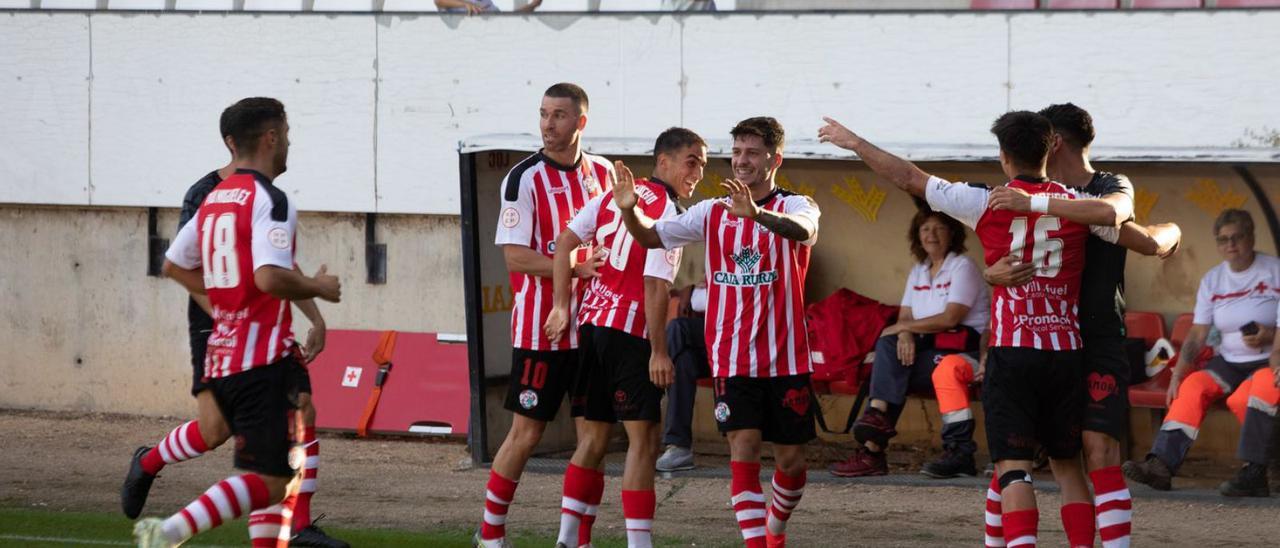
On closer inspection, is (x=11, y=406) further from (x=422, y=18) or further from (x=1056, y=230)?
(x=1056, y=230)

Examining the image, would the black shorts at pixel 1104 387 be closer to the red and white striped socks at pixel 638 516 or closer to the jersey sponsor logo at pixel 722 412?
the jersey sponsor logo at pixel 722 412

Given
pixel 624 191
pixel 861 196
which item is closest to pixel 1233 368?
pixel 861 196

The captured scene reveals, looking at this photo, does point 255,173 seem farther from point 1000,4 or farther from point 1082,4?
point 1082,4

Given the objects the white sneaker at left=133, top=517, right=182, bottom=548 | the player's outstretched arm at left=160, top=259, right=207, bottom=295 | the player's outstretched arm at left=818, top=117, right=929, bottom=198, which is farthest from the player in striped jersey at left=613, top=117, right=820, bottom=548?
the white sneaker at left=133, top=517, right=182, bottom=548

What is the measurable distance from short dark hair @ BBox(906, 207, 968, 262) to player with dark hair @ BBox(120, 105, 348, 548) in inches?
180

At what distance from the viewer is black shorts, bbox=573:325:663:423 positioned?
275 inches

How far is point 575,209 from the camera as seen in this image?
7.40 meters

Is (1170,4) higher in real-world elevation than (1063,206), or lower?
higher

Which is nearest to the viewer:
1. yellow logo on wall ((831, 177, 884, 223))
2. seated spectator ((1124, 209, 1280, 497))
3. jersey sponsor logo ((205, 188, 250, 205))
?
jersey sponsor logo ((205, 188, 250, 205))

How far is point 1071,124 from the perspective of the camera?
252 inches

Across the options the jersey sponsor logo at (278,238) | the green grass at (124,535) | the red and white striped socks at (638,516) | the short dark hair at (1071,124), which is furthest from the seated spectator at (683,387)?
the jersey sponsor logo at (278,238)

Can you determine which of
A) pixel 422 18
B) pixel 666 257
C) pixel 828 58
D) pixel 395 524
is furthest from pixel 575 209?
pixel 422 18

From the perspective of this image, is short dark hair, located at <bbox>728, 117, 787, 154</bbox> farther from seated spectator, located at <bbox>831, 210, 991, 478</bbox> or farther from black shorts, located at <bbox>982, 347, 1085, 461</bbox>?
seated spectator, located at <bbox>831, 210, 991, 478</bbox>

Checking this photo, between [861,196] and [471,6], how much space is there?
10.6ft
